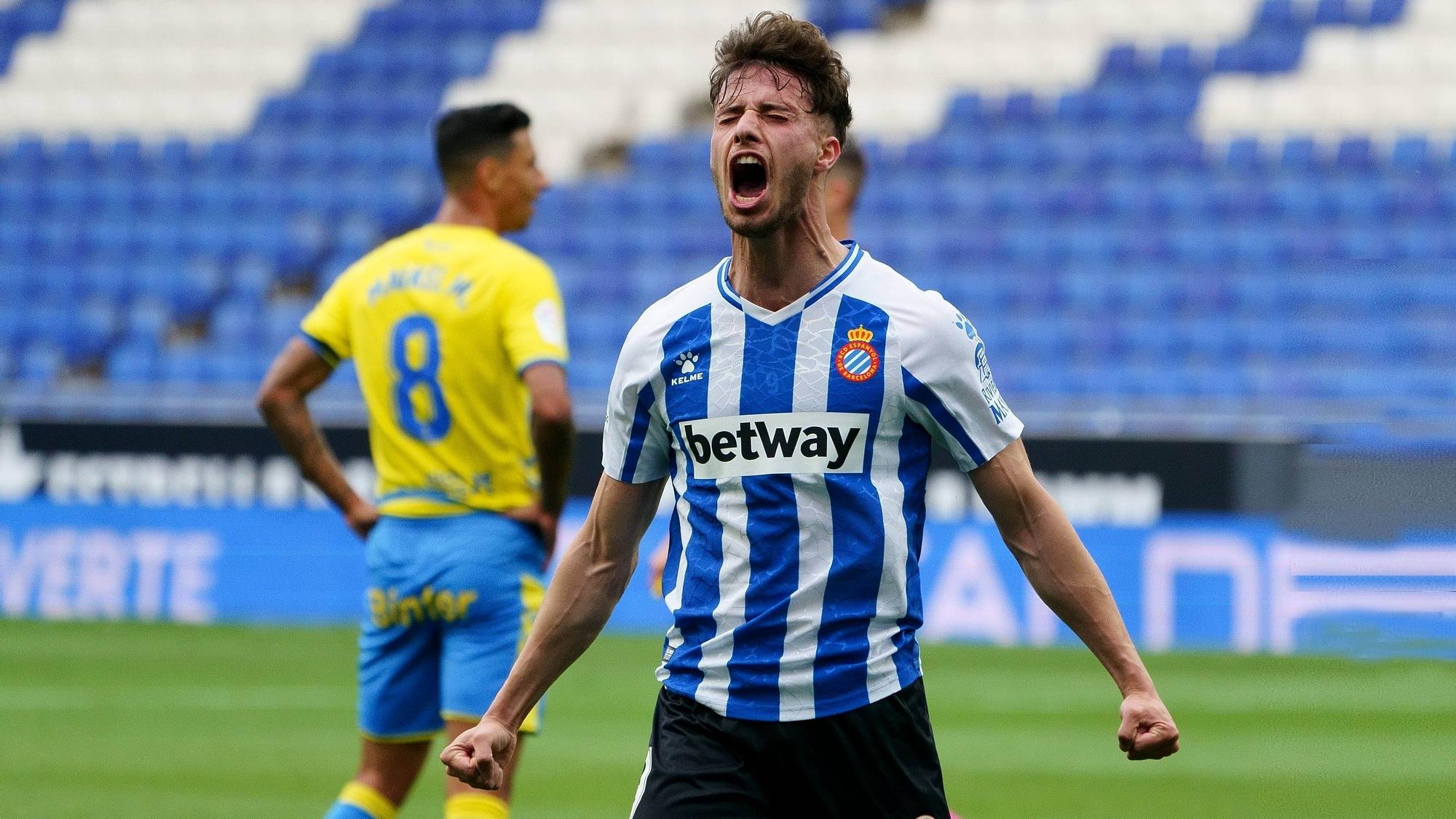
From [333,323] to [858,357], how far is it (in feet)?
7.77

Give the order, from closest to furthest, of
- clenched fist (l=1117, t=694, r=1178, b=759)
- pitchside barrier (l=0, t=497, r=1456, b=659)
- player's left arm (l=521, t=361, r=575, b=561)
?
1. clenched fist (l=1117, t=694, r=1178, b=759)
2. player's left arm (l=521, t=361, r=575, b=561)
3. pitchside barrier (l=0, t=497, r=1456, b=659)

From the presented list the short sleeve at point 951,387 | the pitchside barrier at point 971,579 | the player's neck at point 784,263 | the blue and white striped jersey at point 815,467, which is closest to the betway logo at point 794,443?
the blue and white striped jersey at point 815,467

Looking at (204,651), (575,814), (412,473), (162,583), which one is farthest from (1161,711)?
(162,583)

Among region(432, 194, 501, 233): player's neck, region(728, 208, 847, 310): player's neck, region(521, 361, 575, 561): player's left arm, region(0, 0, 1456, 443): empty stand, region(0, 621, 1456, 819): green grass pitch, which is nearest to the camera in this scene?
region(728, 208, 847, 310): player's neck

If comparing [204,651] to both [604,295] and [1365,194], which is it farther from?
[1365,194]

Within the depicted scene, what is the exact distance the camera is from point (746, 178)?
304cm

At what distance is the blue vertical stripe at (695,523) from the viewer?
3.06m

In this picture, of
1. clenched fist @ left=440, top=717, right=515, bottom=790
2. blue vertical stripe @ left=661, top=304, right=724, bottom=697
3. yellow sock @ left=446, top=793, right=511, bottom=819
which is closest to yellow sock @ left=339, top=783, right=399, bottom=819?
yellow sock @ left=446, top=793, right=511, bottom=819

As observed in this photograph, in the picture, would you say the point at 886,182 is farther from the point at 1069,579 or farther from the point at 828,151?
the point at 1069,579

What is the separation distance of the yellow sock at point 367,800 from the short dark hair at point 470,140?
1.67 m

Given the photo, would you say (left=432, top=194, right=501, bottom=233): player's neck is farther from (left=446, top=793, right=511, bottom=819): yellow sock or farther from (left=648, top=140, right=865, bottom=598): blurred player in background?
(left=446, top=793, right=511, bottom=819): yellow sock

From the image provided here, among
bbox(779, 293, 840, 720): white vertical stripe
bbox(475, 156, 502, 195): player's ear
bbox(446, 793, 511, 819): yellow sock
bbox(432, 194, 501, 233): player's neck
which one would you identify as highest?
bbox(475, 156, 502, 195): player's ear

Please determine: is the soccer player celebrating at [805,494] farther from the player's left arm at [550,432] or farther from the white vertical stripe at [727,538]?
the player's left arm at [550,432]

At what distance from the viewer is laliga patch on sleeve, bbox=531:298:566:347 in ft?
15.7
